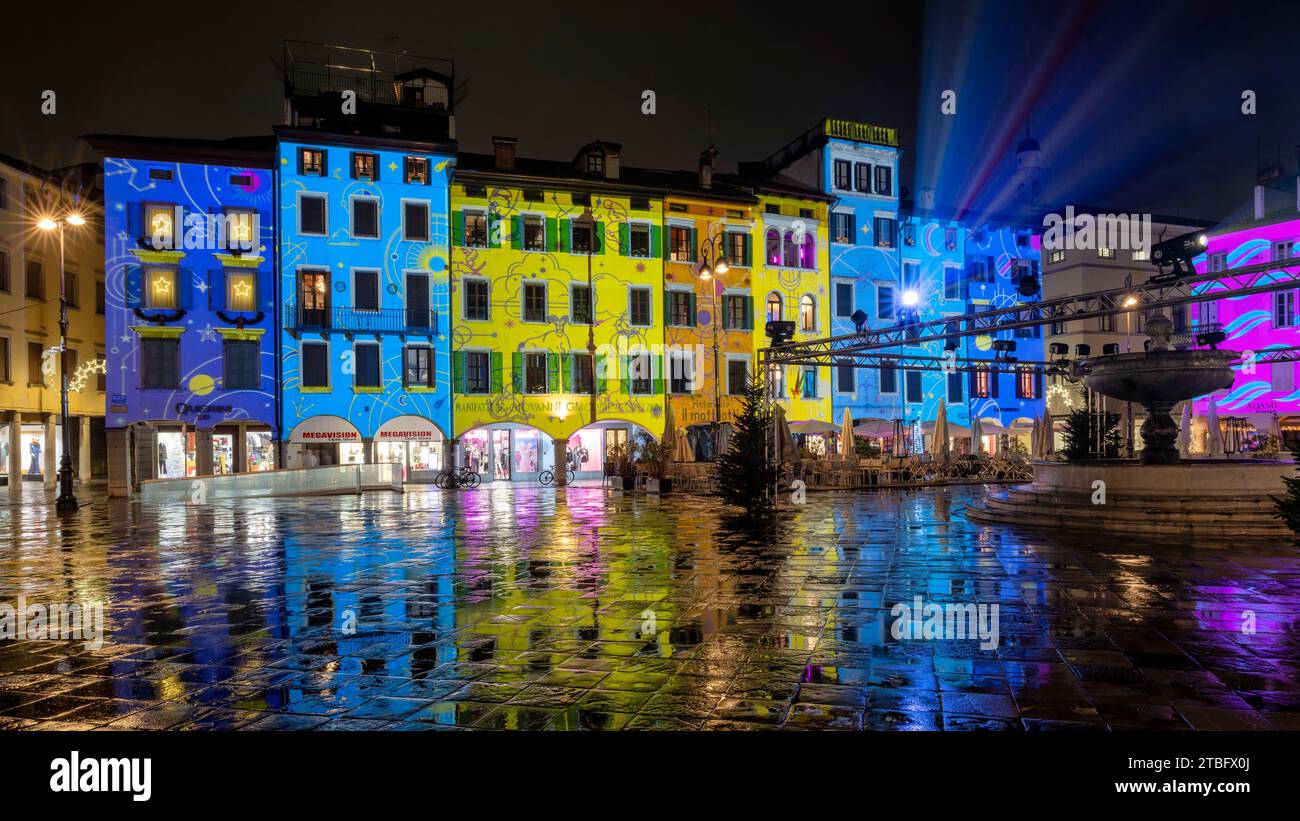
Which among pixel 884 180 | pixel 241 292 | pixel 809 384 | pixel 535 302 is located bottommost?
pixel 809 384

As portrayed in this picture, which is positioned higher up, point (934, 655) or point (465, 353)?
point (465, 353)

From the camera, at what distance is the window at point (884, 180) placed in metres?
41.0

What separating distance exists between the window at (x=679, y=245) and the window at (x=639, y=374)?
4516mm

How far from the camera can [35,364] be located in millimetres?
34531

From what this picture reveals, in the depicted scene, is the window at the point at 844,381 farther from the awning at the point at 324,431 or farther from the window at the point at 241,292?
the window at the point at 241,292

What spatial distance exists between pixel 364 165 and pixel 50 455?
58.0 ft

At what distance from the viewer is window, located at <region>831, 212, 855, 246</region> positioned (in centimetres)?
4006

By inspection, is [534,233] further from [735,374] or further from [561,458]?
[735,374]

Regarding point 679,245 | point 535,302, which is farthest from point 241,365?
point 679,245

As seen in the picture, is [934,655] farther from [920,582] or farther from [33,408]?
[33,408]

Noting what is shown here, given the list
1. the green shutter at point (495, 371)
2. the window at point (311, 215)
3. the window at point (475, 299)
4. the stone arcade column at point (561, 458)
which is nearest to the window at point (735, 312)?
the stone arcade column at point (561, 458)
